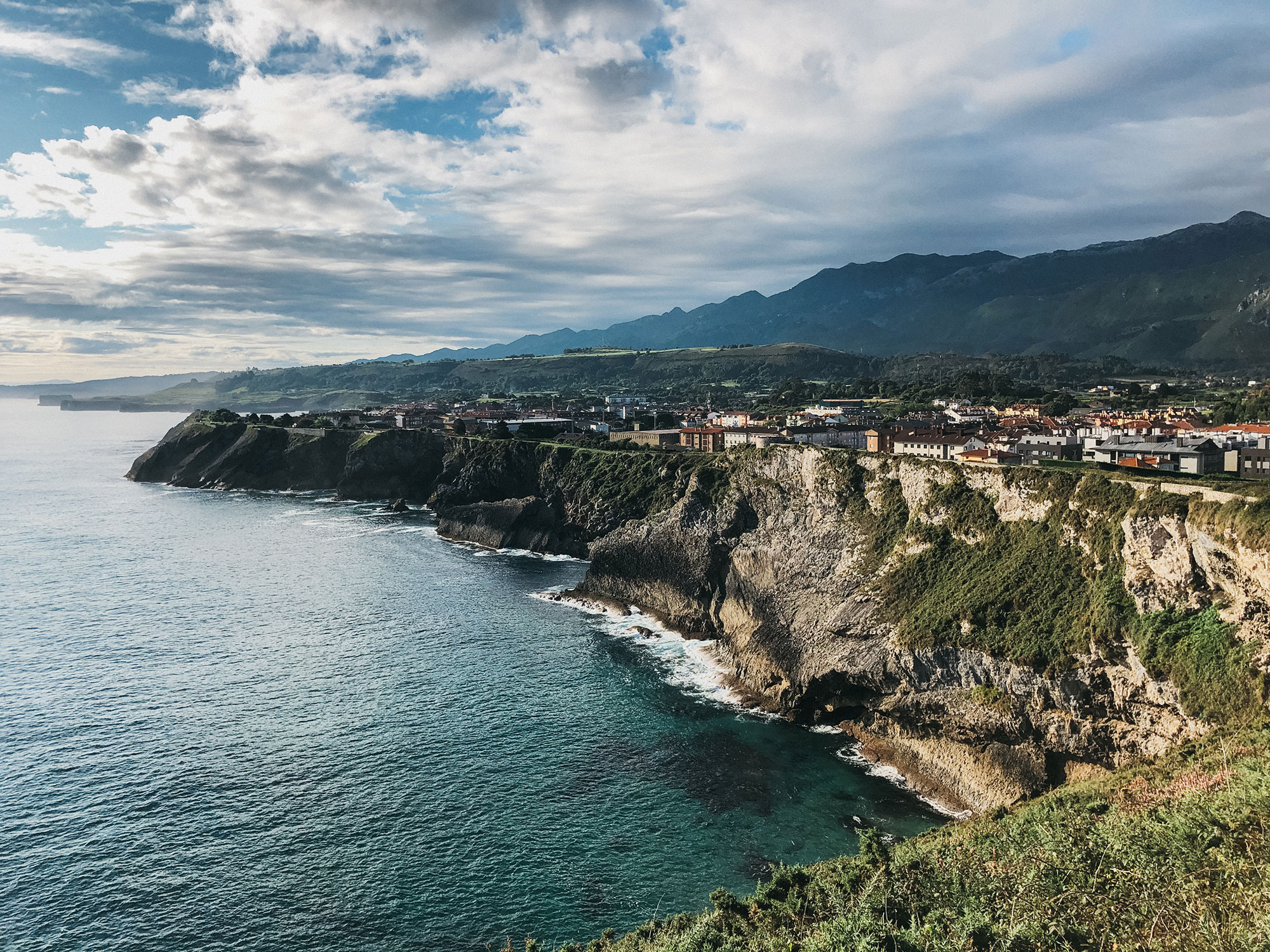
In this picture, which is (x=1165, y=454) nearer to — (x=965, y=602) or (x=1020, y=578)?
(x=1020, y=578)

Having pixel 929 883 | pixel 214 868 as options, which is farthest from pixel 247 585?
pixel 929 883

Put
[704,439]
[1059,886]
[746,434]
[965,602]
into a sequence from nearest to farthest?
[1059,886], [965,602], [746,434], [704,439]

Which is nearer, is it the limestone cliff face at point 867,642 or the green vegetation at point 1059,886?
→ the green vegetation at point 1059,886

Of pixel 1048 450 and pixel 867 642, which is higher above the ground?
pixel 1048 450

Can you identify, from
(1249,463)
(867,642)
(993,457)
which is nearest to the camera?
(867,642)

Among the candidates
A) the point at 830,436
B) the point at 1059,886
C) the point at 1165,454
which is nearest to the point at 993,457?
the point at 1165,454

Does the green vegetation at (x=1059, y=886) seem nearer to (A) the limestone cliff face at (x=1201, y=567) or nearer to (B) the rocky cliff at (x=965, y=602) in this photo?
(A) the limestone cliff face at (x=1201, y=567)

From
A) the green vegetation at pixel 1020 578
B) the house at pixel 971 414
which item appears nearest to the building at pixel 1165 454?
the green vegetation at pixel 1020 578
